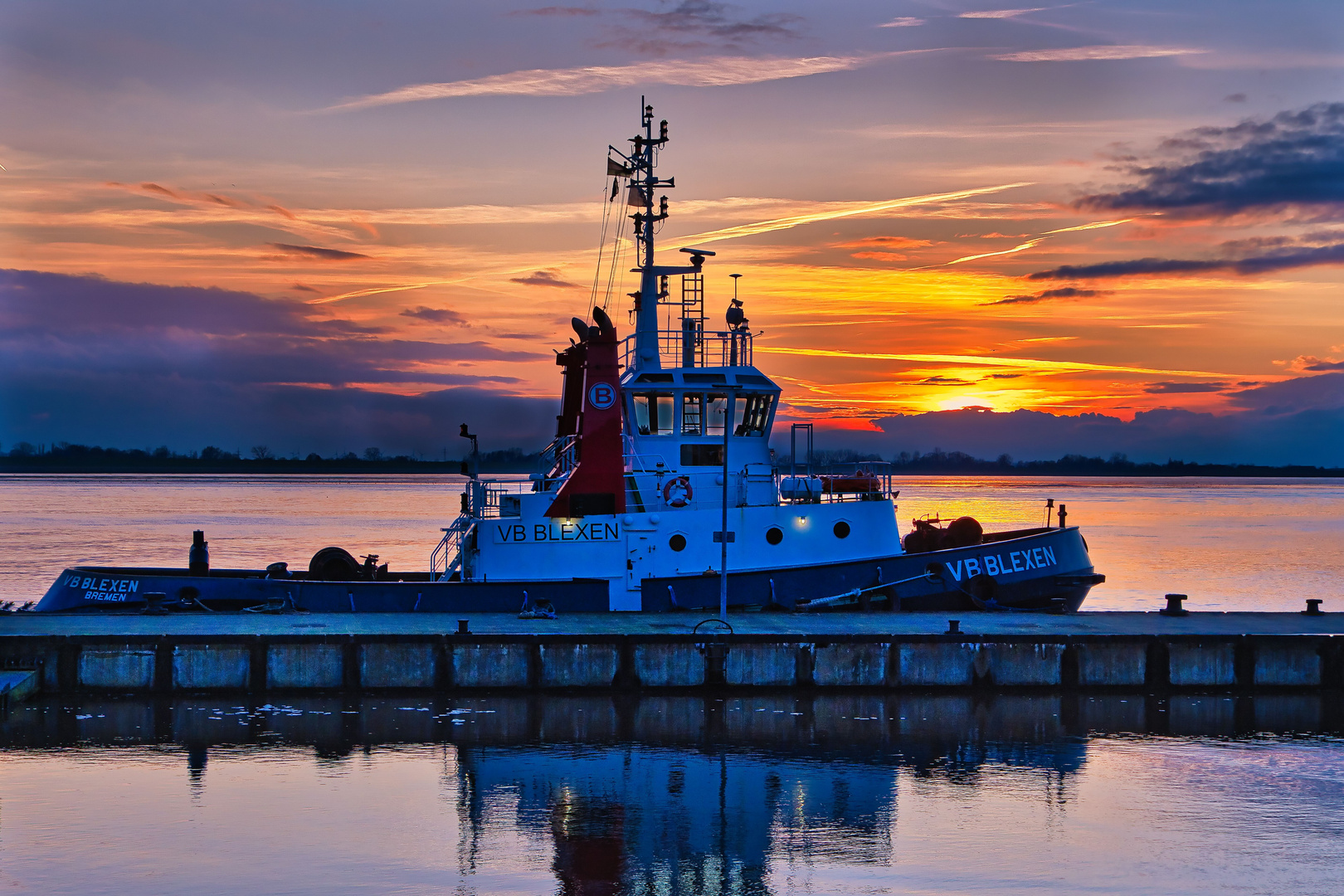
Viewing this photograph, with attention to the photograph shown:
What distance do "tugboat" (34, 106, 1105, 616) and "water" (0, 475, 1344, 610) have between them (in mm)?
18334

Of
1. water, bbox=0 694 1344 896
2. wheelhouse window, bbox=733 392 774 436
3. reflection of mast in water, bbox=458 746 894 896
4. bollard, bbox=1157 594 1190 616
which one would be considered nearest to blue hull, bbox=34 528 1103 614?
bollard, bbox=1157 594 1190 616

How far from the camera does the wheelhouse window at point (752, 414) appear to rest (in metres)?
24.8

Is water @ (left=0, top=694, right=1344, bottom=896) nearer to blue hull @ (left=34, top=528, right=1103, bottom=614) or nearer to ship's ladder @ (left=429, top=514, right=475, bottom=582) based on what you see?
blue hull @ (left=34, top=528, right=1103, bottom=614)

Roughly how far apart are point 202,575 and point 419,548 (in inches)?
1543

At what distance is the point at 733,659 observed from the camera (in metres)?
20.3

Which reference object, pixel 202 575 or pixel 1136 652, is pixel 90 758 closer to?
pixel 202 575

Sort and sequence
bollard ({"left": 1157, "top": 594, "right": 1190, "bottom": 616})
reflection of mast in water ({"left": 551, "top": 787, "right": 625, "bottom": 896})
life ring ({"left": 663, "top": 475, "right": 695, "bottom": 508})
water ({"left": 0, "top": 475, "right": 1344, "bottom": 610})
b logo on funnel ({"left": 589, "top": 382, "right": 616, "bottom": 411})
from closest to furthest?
reflection of mast in water ({"left": 551, "top": 787, "right": 625, "bottom": 896})
b logo on funnel ({"left": 589, "top": 382, "right": 616, "bottom": 411})
bollard ({"left": 1157, "top": 594, "right": 1190, "bottom": 616})
life ring ({"left": 663, "top": 475, "right": 695, "bottom": 508})
water ({"left": 0, "top": 475, "right": 1344, "bottom": 610})

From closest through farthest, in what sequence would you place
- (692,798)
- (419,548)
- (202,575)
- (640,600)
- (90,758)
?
(692,798)
(90,758)
(640,600)
(202,575)
(419,548)

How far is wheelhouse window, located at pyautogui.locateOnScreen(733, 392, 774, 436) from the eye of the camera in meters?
24.8

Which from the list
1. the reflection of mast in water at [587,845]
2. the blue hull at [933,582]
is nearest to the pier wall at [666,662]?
the blue hull at [933,582]

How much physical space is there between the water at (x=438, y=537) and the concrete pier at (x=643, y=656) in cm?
2011

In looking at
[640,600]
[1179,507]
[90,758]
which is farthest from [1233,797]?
[1179,507]

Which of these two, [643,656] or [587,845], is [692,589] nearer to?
[643,656]

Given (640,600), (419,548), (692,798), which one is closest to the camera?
(692,798)
